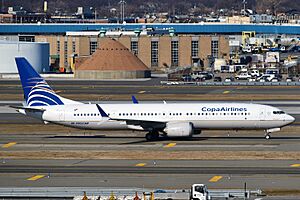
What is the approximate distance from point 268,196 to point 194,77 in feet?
393

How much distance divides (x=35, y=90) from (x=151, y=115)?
10.9 meters

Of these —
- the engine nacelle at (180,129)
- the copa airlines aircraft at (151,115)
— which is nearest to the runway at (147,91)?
the copa airlines aircraft at (151,115)

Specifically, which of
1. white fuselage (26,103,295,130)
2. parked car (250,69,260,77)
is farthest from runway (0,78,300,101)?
white fuselage (26,103,295,130)

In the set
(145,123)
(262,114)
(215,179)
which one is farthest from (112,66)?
(215,179)

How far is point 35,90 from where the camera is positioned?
89.4 metres

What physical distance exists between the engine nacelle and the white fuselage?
559 millimetres

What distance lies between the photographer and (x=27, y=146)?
8350 centimetres

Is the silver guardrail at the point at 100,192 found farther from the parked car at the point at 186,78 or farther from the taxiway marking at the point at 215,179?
the parked car at the point at 186,78

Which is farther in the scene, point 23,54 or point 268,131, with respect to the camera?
point 23,54

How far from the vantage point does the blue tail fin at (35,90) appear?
89.1m

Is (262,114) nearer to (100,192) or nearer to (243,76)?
(100,192)

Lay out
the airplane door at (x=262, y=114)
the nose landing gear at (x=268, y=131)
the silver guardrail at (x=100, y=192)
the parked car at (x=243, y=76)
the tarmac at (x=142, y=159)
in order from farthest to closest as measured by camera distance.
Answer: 1. the parked car at (x=243, y=76)
2. the nose landing gear at (x=268, y=131)
3. the airplane door at (x=262, y=114)
4. the tarmac at (x=142, y=159)
5. the silver guardrail at (x=100, y=192)

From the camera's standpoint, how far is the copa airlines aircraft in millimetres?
85750

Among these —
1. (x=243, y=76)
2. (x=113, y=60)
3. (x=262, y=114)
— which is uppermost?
(x=262, y=114)
